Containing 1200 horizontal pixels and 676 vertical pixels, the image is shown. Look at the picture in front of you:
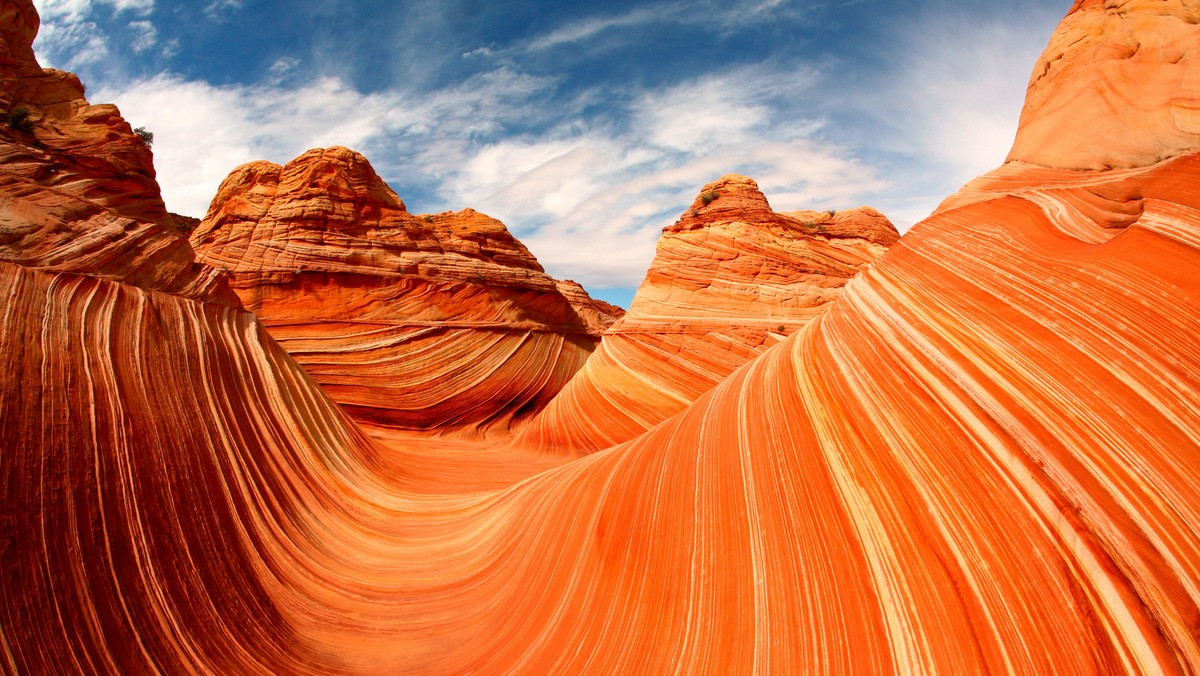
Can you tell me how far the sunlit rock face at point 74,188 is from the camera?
354 cm

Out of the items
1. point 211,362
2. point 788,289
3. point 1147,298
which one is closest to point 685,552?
point 1147,298

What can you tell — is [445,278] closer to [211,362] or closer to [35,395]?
[211,362]

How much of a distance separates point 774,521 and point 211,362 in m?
4.23

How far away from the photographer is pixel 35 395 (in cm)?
272

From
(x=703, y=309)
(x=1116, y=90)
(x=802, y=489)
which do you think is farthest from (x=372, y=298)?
(x=1116, y=90)

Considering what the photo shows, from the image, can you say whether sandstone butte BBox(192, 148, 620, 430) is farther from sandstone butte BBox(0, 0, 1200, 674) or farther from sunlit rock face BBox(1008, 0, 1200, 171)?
sunlit rock face BBox(1008, 0, 1200, 171)

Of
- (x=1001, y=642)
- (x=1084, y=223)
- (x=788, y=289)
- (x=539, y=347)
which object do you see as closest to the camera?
(x=1001, y=642)

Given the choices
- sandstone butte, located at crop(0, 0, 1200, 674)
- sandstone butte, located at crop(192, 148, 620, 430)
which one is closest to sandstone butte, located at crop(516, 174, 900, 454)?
sandstone butte, located at crop(192, 148, 620, 430)

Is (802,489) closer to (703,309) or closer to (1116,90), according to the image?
(1116,90)

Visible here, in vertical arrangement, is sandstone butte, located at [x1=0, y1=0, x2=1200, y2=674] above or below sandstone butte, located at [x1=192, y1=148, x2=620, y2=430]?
below

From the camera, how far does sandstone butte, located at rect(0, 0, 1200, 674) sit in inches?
63.5

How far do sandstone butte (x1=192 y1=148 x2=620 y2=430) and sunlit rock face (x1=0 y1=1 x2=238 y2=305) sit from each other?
9.95 feet

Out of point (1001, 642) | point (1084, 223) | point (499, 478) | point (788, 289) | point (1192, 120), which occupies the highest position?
point (788, 289)

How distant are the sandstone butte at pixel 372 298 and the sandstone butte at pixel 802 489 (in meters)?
5.37
